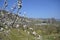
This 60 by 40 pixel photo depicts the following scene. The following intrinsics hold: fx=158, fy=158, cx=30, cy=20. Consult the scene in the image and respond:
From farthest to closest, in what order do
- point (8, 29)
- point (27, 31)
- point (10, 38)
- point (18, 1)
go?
point (27, 31) < point (8, 29) < point (10, 38) < point (18, 1)

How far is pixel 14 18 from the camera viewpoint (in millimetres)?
3523

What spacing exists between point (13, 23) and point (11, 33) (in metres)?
0.25

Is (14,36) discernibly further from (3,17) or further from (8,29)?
(3,17)

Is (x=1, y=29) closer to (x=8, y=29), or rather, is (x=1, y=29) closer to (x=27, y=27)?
(x=8, y=29)

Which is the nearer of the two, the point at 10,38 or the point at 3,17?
the point at 10,38

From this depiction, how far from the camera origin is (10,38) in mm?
3168

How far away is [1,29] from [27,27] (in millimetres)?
792

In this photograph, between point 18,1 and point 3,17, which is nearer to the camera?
point 18,1

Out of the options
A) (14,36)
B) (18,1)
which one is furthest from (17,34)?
(18,1)

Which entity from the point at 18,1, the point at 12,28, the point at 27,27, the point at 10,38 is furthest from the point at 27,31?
the point at 18,1

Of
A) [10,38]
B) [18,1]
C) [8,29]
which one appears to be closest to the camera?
[18,1]

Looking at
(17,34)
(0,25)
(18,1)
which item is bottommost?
(17,34)

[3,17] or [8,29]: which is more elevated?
[3,17]

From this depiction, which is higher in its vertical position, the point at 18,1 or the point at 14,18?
the point at 18,1
